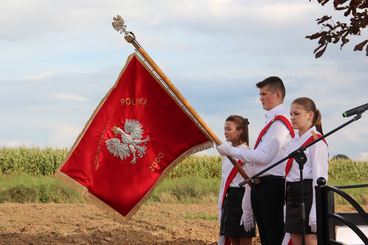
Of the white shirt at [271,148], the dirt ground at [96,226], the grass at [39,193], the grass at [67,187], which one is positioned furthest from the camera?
the grass at [67,187]

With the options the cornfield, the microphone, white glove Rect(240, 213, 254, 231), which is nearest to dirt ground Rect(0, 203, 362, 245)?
white glove Rect(240, 213, 254, 231)

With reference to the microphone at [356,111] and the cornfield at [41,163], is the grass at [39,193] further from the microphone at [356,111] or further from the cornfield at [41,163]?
the microphone at [356,111]

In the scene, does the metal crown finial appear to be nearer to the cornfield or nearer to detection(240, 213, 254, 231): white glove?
detection(240, 213, 254, 231): white glove

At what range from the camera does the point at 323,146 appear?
22.0ft

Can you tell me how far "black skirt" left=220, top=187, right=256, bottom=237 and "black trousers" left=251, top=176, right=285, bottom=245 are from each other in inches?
18.6

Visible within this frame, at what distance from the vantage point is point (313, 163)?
663 cm

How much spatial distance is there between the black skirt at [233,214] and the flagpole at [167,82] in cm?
58

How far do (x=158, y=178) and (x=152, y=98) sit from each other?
0.75 meters

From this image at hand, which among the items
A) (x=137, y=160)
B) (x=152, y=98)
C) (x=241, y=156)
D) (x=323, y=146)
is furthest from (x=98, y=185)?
(x=323, y=146)

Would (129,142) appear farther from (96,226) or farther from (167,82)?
(96,226)

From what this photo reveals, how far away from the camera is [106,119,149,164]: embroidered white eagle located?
26.0 ft

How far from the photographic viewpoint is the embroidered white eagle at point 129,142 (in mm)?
7918

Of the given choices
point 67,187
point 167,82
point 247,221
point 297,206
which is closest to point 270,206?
point 247,221

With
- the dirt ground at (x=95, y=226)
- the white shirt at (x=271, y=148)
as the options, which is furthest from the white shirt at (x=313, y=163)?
the dirt ground at (x=95, y=226)
